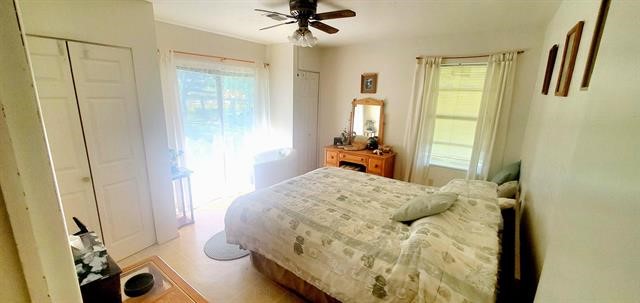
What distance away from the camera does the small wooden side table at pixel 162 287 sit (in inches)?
48.9

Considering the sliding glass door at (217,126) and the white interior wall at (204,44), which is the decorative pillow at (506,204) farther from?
the white interior wall at (204,44)

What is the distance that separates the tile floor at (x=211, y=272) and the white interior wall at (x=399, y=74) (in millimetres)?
2607

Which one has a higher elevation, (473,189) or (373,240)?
(473,189)

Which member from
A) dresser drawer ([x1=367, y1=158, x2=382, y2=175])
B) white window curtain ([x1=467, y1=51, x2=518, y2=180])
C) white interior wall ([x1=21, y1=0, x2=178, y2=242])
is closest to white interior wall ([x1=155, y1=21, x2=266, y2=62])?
white interior wall ([x1=21, y1=0, x2=178, y2=242])

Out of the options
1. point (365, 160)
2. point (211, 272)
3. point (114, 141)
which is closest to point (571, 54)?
point (365, 160)

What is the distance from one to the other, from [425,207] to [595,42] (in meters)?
1.21

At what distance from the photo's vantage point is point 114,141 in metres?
2.21

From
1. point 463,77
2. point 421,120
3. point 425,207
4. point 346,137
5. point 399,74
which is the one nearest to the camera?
point 425,207

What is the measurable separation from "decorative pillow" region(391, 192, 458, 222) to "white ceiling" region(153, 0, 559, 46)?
163 cm

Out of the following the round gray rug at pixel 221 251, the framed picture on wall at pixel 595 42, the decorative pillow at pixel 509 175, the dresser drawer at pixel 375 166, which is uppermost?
the framed picture on wall at pixel 595 42

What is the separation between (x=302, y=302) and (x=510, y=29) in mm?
3607

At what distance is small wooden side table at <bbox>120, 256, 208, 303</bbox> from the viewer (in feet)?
4.08

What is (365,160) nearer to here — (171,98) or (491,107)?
(491,107)

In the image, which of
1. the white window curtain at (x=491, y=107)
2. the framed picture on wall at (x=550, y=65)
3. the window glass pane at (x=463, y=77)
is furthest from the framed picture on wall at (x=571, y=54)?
the window glass pane at (x=463, y=77)
